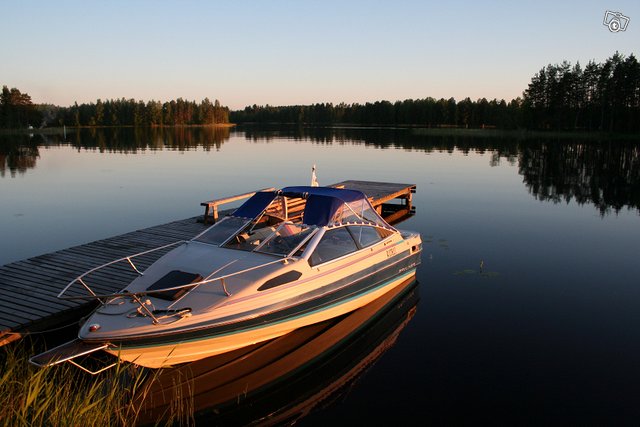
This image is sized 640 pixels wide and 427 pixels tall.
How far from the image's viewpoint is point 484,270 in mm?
13312

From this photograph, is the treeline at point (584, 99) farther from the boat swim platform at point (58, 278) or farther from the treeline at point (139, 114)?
the treeline at point (139, 114)

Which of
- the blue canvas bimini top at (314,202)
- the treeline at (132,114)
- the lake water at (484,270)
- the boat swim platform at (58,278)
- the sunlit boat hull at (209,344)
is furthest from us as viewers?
the treeline at (132,114)

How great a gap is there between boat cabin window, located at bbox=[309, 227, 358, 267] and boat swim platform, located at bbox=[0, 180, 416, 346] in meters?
4.21

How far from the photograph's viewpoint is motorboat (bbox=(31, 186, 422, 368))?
286 inches

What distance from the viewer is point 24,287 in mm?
9766

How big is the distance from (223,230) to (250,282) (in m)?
2.32

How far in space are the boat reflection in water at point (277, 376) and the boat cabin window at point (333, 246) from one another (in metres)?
1.54

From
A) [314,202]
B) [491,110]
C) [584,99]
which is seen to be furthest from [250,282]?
[491,110]

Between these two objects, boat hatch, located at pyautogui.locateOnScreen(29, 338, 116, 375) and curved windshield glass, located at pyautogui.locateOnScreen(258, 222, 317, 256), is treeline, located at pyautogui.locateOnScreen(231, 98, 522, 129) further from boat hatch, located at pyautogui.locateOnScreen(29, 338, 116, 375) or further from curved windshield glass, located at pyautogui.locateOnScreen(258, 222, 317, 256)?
boat hatch, located at pyautogui.locateOnScreen(29, 338, 116, 375)

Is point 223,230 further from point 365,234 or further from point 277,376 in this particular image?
point 277,376

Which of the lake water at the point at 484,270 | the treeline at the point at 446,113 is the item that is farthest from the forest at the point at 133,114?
the lake water at the point at 484,270

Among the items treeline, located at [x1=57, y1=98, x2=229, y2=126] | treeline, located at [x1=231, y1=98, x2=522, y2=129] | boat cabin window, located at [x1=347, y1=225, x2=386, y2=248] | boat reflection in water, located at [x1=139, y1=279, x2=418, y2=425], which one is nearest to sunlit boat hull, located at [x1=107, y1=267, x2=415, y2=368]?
boat reflection in water, located at [x1=139, y1=279, x2=418, y2=425]

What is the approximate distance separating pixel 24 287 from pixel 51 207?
14.4 m

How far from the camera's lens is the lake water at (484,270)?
24.4 ft
